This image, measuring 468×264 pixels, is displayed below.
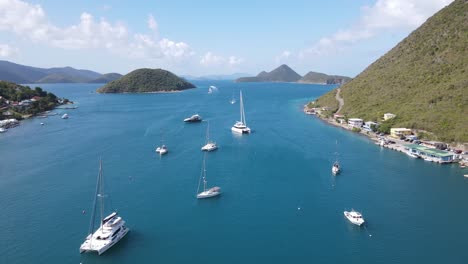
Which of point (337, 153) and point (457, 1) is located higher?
point (457, 1)

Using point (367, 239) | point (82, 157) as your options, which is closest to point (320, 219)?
point (367, 239)

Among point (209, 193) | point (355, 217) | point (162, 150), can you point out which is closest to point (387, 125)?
point (355, 217)

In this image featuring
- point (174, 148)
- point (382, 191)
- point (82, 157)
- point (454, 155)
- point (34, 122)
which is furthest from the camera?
point (34, 122)

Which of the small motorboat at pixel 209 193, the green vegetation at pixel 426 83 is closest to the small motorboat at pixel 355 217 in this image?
the small motorboat at pixel 209 193

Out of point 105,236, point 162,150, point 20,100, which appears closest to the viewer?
point 105,236

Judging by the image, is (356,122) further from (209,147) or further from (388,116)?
(209,147)

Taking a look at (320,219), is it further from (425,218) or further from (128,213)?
(128,213)
